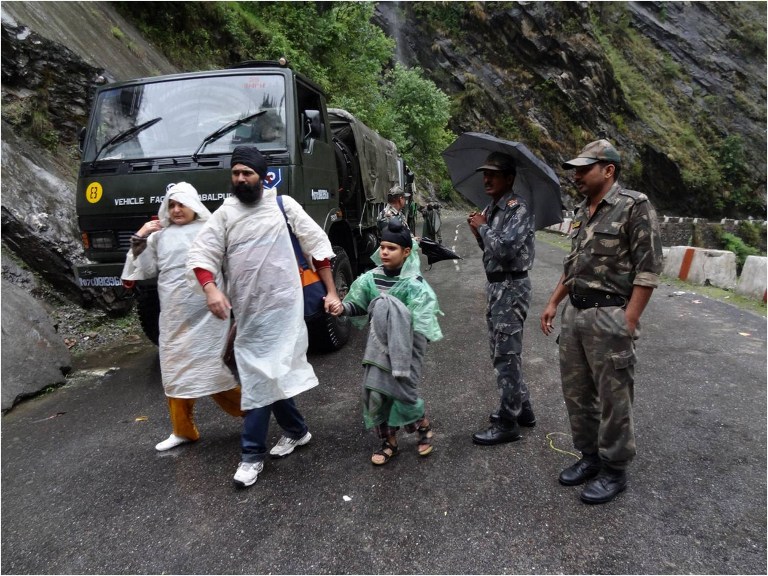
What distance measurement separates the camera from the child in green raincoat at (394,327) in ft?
9.61

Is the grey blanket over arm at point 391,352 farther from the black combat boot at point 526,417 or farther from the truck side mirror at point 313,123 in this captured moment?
the truck side mirror at point 313,123

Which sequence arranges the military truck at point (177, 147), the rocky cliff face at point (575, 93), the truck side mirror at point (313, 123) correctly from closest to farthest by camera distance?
the military truck at point (177, 147) < the truck side mirror at point (313, 123) < the rocky cliff face at point (575, 93)

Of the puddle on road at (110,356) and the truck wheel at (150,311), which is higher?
the truck wheel at (150,311)

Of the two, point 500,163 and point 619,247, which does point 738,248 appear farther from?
point 619,247

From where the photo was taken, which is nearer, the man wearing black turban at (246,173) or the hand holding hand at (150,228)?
the man wearing black turban at (246,173)

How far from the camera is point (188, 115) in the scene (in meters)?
4.59

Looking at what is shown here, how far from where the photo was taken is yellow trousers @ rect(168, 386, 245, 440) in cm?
341

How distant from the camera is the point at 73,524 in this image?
2713 millimetres

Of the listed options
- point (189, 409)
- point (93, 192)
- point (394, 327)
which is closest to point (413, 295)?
point (394, 327)

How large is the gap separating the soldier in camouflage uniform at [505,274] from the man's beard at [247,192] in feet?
4.36

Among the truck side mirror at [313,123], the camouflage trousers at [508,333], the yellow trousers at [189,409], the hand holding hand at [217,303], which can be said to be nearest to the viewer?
the hand holding hand at [217,303]

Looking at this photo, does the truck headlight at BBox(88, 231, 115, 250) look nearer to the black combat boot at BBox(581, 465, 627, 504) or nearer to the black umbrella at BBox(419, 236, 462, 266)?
the black umbrella at BBox(419, 236, 462, 266)

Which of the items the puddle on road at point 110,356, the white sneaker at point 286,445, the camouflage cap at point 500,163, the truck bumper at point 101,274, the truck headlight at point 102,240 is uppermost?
the camouflage cap at point 500,163

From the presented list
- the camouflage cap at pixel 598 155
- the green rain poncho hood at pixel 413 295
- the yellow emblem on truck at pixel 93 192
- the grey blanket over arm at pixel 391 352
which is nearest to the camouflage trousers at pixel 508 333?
the green rain poncho hood at pixel 413 295
